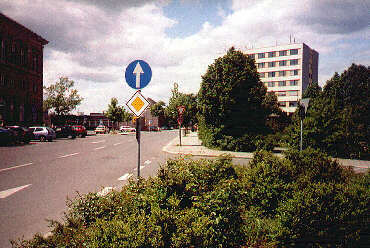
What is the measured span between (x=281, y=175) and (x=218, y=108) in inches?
533

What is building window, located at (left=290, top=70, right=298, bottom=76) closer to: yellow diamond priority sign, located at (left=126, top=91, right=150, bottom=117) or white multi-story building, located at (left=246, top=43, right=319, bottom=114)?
white multi-story building, located at (left=246, top=43, right=319, bottom=114)

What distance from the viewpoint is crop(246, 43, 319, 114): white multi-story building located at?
71.3m

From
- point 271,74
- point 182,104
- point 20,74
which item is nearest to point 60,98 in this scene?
point 20,74

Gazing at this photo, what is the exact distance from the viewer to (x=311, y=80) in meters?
76.8

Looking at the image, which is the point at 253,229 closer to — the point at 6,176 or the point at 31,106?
the point at 6,176

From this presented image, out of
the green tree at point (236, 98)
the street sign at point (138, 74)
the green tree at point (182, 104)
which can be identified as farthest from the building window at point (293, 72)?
the street sign at point (138, 74)

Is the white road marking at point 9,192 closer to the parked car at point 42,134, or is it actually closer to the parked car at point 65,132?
the parked car at point 42,134

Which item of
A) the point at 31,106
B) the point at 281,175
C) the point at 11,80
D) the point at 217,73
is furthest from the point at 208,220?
the point at 31,106

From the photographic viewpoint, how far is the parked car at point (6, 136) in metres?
20.4

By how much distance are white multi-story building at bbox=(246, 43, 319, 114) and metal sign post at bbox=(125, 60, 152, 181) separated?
6802 cm

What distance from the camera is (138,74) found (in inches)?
269

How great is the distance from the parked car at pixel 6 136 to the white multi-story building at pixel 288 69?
62269 mm

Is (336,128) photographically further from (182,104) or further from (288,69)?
(288,69)

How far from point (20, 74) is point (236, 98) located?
39.3 m
